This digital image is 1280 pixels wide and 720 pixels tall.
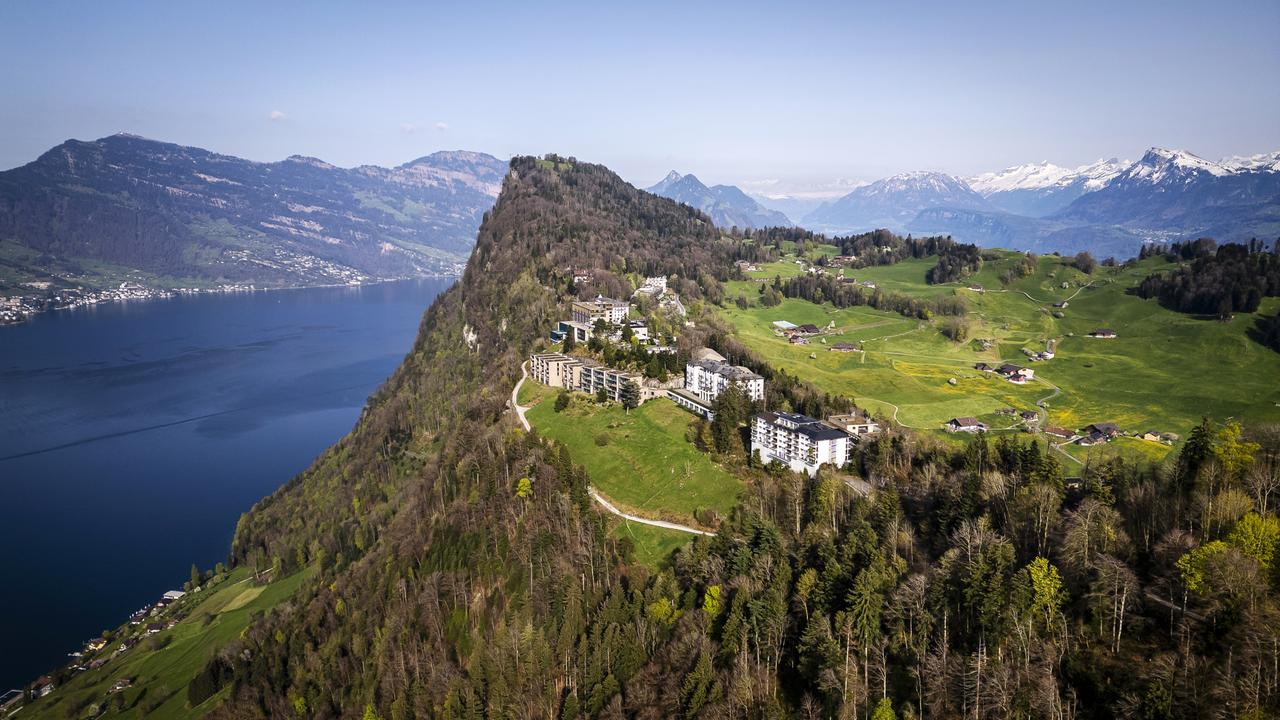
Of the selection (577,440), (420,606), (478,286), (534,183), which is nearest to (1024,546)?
(577,440)

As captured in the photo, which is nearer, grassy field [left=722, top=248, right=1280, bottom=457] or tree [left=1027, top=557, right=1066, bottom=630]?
tree [left=1027, top=557, right=1066, bottom=630]

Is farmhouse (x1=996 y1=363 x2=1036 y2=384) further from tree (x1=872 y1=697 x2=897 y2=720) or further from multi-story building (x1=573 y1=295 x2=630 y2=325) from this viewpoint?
tree (x1=872 y1=697 x2=897 y2=720)

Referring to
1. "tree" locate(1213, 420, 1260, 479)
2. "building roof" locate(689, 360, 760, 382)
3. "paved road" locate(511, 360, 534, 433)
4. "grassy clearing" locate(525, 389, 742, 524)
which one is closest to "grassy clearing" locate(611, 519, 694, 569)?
"grassy clearing" locate(525, 389, 742, 524)

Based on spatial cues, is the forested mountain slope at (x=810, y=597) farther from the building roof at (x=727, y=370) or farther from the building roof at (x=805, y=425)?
the building roof at (x=805, y=425)

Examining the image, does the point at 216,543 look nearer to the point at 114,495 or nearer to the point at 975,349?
the point at 114,495

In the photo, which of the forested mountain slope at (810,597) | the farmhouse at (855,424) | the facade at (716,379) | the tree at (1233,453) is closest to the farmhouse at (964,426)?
the forested mountain slope at (810,597)
